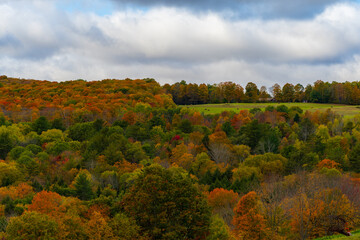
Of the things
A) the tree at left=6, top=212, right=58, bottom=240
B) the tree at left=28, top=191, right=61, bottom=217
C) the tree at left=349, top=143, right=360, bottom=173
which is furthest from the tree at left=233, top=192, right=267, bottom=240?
the tree at left=349, top=143, right=360, bottom=173

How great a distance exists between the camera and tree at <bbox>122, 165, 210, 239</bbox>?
35.1 metres

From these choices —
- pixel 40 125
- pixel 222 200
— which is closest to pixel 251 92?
pixel 40 125

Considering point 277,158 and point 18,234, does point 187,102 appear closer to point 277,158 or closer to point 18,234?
point 277,158

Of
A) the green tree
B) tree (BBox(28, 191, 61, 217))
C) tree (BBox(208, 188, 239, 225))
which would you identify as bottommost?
tree (BBox(208, 188, 239, 225))

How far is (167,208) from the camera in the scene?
35969 mm

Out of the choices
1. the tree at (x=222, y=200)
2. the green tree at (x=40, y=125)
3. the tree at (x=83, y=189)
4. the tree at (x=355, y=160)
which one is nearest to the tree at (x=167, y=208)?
the tree at (x=222, y=200)

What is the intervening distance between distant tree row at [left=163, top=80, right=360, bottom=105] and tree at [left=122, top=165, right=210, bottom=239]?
15605 cm

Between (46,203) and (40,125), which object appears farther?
(40,125)

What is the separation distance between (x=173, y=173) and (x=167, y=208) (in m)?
7.59

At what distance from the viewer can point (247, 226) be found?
124 feet

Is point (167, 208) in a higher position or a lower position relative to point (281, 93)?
lower

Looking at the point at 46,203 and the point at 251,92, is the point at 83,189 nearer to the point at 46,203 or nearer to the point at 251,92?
the point at 46,203

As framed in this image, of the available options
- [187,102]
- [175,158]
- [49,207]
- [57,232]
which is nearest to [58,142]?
[175,158]

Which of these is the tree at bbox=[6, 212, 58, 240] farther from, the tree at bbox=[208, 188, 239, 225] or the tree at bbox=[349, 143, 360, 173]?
the tree at bbox=[349, 143, 360, 173]
